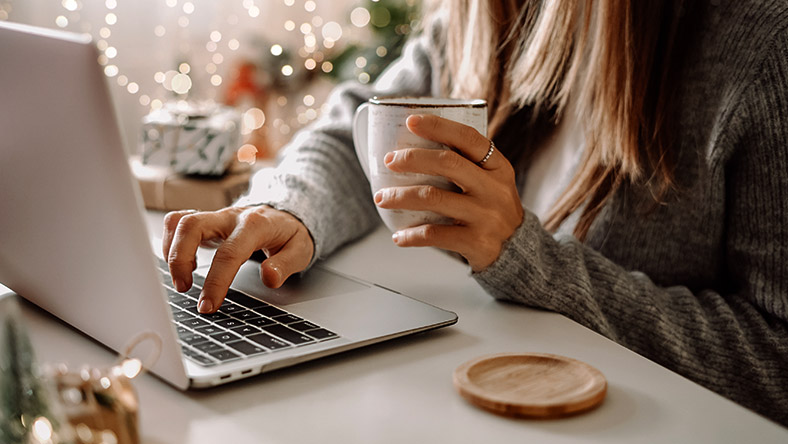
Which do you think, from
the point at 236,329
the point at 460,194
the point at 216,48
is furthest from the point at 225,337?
the point at 216,48

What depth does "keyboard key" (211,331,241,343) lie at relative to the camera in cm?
53

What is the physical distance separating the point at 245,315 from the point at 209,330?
5 cm

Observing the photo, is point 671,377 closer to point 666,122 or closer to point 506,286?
point 506,286

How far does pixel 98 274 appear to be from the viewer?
1.54 ft

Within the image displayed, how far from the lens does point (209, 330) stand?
551 mm

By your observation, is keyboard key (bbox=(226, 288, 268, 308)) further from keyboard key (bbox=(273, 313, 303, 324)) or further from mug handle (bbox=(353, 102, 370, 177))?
mug handle (bbox=(353, 102, 370, 177))

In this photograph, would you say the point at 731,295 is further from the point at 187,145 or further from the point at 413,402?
the point at 187,145

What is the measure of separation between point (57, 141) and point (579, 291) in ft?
1.46

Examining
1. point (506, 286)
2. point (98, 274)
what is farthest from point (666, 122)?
point (98, 274)

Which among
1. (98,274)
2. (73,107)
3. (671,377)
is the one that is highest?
(73,107)

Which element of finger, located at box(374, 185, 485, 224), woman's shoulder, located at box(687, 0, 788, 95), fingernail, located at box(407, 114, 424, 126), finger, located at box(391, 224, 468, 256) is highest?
woman's shoulder, located at box(687, 0, 788, 95)

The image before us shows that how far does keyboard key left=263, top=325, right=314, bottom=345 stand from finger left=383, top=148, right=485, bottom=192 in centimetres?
17

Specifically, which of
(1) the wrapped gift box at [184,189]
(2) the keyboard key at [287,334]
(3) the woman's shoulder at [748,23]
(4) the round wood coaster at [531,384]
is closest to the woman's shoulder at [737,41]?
(3) the woman's shoulder at [748,23]

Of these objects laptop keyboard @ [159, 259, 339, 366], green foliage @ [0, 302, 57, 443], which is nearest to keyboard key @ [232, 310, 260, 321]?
laptop keyboard @ [159, 259, 339, 366]
